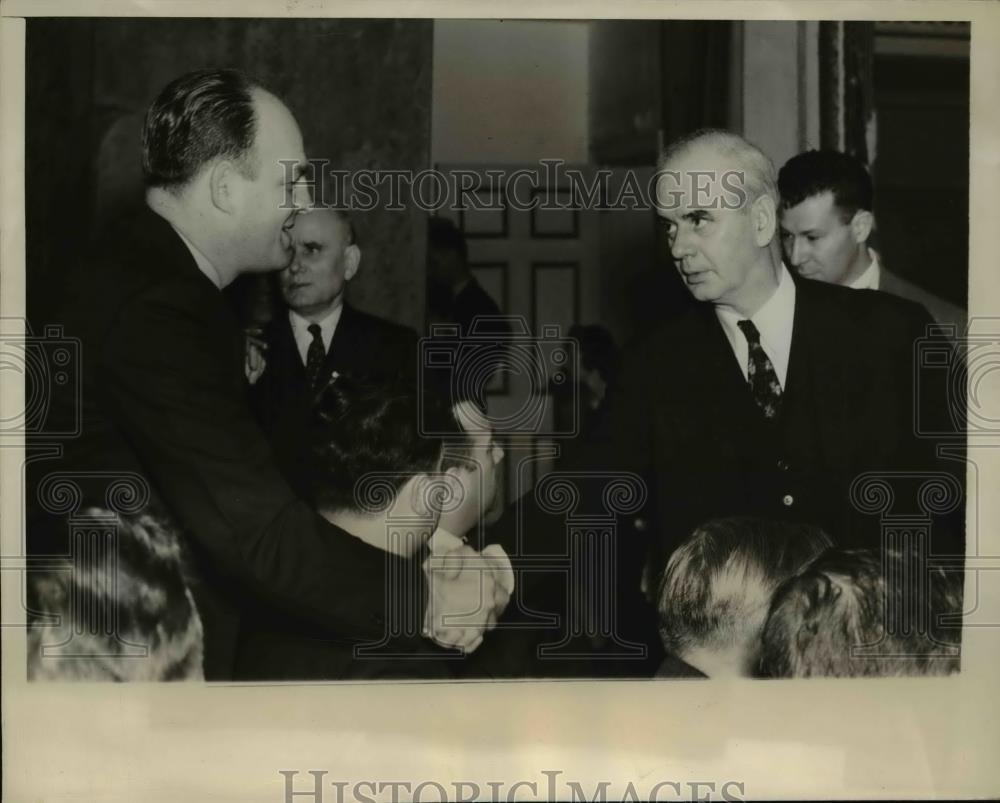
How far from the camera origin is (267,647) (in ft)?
10.4

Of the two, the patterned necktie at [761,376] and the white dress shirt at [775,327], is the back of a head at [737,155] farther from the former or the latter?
the patterned necktie at [761,376]

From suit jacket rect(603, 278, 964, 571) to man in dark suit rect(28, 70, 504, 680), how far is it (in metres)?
0.81

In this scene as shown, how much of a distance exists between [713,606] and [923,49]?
1562mm

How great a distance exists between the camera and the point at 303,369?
10.3 feet

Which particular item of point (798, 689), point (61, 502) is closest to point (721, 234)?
point (798, 689)

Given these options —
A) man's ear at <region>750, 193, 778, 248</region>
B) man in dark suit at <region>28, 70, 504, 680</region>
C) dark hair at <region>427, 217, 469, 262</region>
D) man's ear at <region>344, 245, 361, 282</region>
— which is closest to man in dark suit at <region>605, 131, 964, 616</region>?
man's ear at <region>750, 193, 778, 248</region>

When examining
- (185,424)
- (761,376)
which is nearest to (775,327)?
(761,376)

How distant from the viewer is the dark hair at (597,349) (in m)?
3.18

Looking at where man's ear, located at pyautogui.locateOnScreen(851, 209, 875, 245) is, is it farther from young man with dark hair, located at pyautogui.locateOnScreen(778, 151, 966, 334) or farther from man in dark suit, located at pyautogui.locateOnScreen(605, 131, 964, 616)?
man in dark suit, located at pyautogui.locateOnScreen(605, 131, 964, 616)

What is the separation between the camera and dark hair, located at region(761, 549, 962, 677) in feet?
10.6

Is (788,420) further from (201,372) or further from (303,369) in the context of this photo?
(201,372)

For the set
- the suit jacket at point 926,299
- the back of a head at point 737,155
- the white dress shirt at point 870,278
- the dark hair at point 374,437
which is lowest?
the dark hair at point 374,437
